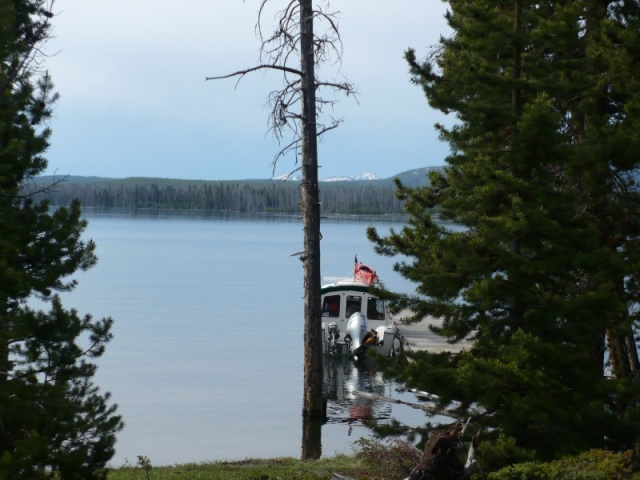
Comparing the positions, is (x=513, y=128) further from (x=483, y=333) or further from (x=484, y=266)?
(x=483, y=333)

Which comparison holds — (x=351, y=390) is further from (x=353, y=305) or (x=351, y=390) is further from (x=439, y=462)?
(x=439, y=462)

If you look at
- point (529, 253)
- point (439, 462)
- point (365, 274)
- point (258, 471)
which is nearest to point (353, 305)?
point (365, 274)

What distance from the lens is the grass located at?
1162 centimetres

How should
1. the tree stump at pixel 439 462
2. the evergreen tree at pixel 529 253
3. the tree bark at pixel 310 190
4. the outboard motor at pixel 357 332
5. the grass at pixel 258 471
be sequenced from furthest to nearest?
the outboard motor at pixel 357 332 → the tree bark at pixel 310 190 → the grass at pixel 258 471 → the evergreen tree at pixel 529 253 → the tree stump at pixel 439 462

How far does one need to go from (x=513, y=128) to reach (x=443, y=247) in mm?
1573

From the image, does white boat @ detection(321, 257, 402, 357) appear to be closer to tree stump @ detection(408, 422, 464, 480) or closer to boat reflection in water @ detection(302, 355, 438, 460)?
boat reflection in water @ detection(302, 355, 438, 460)

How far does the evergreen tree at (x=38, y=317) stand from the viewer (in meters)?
9.34

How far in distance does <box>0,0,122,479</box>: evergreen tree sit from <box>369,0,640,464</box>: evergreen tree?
3.75 m

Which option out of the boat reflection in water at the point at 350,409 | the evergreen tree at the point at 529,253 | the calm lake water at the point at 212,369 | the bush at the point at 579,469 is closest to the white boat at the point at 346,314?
the boat reflection in water at the point at 350,409

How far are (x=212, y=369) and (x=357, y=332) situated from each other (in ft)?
17.0

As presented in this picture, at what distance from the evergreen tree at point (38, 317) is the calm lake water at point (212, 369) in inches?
323

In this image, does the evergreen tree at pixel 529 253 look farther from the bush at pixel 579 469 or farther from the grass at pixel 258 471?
the grass at pixel 258 471

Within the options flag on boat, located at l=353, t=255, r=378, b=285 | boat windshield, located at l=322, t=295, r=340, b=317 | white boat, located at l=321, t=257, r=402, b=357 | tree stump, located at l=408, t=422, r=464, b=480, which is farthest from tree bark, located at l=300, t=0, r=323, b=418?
flag on boat, located at l=353, t=255, r=378, b=285

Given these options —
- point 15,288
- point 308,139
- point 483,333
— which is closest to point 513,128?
point 483,333
